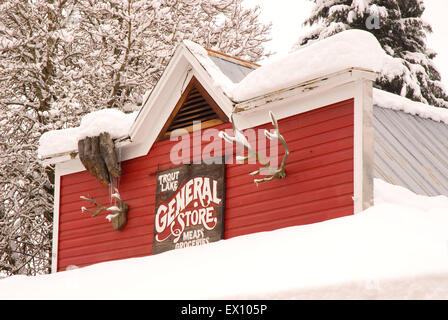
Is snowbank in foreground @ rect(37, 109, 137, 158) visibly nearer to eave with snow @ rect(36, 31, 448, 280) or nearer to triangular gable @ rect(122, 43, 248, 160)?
eave with snow @ rect(36, 31, 448, 280)

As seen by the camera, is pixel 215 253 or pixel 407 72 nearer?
pixel 215 253

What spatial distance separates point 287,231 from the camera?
11.1 metres

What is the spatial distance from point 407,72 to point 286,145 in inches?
518

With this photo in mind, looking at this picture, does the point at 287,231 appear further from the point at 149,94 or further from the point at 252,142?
the point at 149,94

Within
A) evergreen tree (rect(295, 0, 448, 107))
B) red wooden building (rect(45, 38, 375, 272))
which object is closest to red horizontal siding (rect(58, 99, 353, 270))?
red wooden building (rect(45, 38, 375, 272))

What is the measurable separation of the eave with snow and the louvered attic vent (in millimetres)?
65

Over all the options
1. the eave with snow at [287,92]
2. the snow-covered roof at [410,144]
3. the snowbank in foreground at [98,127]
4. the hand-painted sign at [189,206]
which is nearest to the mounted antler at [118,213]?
the eave with snow at [287,92]

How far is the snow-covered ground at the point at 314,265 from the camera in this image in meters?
8.62

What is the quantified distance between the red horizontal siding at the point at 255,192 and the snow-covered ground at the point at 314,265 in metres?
0.47

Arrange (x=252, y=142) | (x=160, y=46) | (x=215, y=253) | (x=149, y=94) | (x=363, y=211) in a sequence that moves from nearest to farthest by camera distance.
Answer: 1. (x=363, y=211)
2. (x=215, y=253)
3. (x=252, y=142)
4. (x=149, y=94)
5. (x=160, y=46)

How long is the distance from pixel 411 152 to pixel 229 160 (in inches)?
116
